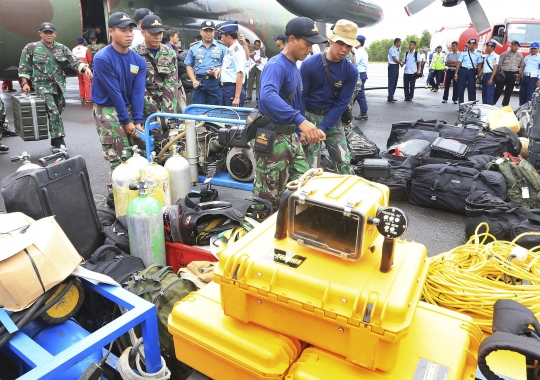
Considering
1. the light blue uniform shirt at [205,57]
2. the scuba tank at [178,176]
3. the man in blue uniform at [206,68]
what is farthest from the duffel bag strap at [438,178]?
the light blue uniform shirt at [205,57]

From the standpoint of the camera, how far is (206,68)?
763 centimetres

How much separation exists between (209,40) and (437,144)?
14.8 feet

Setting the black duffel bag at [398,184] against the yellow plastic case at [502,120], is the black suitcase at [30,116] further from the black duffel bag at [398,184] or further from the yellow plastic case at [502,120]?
the yellow plastic case at [502,120]

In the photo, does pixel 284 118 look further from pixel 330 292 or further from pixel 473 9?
pixel 473 9

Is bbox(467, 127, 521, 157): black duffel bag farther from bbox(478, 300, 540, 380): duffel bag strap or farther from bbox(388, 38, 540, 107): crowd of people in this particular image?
bbox(388, 38, 540, 107): crowd of people

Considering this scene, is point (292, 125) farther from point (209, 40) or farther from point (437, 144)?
point (209, 40)

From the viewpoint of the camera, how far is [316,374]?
1498 millimetres

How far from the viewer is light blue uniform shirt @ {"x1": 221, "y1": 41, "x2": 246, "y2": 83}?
25.0 feet

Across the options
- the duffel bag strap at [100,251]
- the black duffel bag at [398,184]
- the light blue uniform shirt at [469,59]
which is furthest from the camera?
the light blue uniform shirt at [469,59]

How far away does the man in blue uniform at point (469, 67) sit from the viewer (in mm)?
12820

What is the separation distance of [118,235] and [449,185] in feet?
12.2

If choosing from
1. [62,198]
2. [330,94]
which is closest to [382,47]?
[330,94]

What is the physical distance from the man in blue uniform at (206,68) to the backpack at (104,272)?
5287 mm

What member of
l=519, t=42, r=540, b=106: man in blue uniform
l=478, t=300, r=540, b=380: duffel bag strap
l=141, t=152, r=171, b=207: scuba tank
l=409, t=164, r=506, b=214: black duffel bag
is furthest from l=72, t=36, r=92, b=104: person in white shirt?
l=519, t=42, r=540, b=106: man in blue uniform
